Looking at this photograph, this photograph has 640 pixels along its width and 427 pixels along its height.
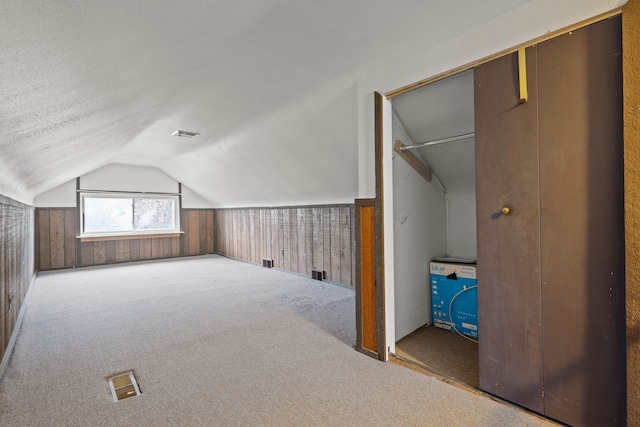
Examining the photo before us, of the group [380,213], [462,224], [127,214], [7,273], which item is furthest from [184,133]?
[127,214]

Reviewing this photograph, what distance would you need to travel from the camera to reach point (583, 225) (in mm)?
1554

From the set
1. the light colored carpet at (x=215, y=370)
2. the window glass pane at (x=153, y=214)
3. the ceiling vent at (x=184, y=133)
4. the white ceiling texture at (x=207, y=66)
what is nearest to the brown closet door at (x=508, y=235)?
the light colored carpet at (x=215, y=370)

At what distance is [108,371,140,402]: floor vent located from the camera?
6.40ft

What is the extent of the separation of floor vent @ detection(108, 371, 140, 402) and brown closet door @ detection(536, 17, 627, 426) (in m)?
2.34

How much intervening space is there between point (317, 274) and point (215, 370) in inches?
118

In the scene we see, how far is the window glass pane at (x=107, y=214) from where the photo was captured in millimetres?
6777

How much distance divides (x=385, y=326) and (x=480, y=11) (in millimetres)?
2049

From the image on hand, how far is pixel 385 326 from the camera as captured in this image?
7.80 ft

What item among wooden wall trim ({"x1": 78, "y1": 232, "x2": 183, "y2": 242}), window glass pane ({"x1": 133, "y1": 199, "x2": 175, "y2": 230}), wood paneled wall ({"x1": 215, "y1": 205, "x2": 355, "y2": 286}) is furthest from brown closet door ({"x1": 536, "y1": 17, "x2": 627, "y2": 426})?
window glass pane ({"x1": 133, "y1": 199, "x2": 175, "y2": 230})

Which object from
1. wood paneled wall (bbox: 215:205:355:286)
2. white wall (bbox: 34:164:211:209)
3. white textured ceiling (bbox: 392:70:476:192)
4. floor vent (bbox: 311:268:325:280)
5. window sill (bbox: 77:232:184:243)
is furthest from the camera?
window sill (bbox: 77:232:184:243)

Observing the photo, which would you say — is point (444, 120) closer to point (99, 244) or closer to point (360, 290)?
point (360, 290)

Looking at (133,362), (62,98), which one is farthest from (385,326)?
(62,98)

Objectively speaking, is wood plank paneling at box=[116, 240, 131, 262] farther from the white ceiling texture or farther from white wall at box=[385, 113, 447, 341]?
white wall at box=[385, 113, 447, 341]

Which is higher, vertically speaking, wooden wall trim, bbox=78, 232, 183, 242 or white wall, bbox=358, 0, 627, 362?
white wall, bbox=358, 0, 627, 362
